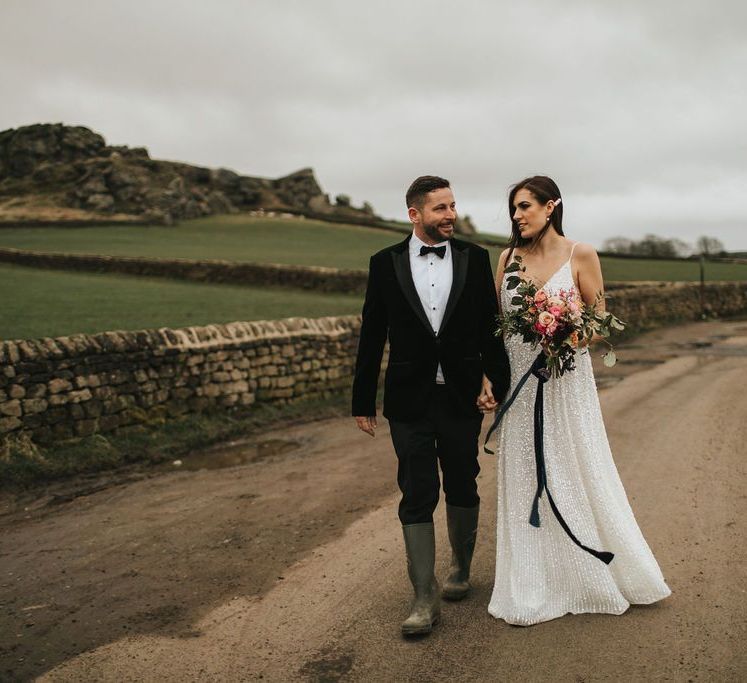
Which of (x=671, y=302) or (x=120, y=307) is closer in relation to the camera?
(x=120, y=307)

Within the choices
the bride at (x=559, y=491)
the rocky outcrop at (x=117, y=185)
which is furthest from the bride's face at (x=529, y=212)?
the rocky outcrop at (x=117, y=185)

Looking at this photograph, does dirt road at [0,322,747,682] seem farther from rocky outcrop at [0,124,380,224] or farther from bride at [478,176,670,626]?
rocky outcrop at [0,124,380,224]

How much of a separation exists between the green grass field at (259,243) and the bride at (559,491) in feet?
86.6

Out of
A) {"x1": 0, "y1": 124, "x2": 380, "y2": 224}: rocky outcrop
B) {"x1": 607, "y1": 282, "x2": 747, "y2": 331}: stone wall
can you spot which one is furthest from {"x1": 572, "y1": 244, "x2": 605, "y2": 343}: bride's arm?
{"x1": 0, "y1": 124, "x2": 380, "y2": 224}: rocky outcrop

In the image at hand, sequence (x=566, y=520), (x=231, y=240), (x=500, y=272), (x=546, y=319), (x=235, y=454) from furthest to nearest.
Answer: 1. (x=231, y=240)
2. (x=235, y=454)
3. (x=500, y=272)
4. (x=566, y=520)
5. (x=546, y=319)

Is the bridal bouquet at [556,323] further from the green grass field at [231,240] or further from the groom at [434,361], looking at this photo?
the green grass field at [231,240]

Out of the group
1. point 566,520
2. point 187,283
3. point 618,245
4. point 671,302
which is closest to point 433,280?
point 566,520

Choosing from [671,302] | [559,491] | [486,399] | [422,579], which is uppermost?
[486,399]

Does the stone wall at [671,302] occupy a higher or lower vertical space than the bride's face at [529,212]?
lower

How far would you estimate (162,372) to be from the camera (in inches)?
402

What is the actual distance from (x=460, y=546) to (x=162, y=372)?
654 centimetres

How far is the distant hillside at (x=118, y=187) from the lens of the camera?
68188 millimetres

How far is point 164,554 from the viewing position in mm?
5754

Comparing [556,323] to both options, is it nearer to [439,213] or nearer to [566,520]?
[439,213]
